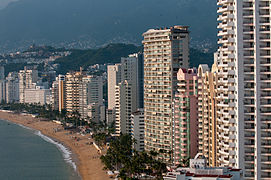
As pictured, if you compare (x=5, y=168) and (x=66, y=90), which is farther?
(x=66, y=90)

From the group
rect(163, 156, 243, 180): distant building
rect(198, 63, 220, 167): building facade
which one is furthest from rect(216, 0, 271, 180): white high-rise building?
rect(163, 156, 243, 180): distant building

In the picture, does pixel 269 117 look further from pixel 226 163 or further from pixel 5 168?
pixel 5 168

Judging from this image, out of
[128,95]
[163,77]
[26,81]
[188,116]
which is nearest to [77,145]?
[128,95]

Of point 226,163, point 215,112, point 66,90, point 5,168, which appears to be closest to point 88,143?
point 5,168

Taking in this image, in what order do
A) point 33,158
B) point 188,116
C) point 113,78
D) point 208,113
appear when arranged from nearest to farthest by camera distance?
point 208,113 < point 188,116 < point 33,158 < point 113,78

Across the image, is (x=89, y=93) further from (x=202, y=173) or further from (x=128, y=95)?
(x=202, y=173)
